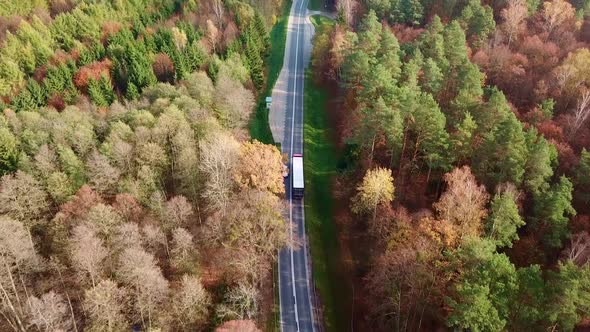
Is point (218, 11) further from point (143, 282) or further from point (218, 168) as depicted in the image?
point (143, 282)

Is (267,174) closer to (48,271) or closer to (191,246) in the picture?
(191,246)

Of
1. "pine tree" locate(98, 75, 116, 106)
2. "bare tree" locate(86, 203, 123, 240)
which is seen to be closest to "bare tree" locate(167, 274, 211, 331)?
"bare tree" locate(86, 203, 123, 240)

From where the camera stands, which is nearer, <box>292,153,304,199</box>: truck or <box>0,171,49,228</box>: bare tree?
<box>0,171,49,228</box>: bare tree

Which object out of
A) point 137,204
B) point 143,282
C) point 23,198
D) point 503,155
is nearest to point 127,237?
point 143,282

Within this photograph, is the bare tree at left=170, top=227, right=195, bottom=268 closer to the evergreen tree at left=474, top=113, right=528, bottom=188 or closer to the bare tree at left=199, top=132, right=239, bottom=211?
the bare tree at left=199, top=132, right=239, bottom=211

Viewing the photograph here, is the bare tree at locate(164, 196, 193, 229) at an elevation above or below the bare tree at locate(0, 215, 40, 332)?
above

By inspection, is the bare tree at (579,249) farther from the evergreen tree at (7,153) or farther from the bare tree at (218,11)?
the bare tree at (218,11)
